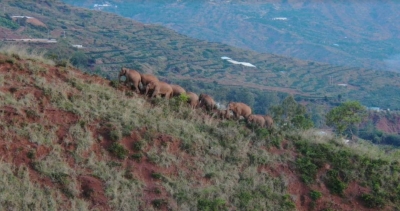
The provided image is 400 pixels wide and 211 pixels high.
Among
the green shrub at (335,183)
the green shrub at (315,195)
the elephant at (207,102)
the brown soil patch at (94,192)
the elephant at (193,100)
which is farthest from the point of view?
the elephant at (207,102)

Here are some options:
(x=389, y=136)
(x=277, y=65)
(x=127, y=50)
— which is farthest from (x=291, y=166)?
(x=277, y=65)

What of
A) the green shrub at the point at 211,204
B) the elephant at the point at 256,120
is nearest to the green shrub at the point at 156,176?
the green shrub at the point at 211,204

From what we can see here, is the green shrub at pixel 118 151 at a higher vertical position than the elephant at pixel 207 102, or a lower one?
lower

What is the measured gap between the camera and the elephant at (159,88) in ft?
54.6

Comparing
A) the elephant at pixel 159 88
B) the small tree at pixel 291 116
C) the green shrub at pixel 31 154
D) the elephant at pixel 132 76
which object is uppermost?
the elephant at pixel 132 76

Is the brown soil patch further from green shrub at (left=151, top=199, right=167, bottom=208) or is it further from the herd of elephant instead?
the herd of elephant

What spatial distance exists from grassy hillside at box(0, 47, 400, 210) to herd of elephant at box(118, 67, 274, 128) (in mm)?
567

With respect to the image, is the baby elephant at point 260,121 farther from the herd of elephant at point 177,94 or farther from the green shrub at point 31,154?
the green shrub at point 31,154

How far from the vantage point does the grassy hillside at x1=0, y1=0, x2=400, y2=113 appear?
82.9 metres

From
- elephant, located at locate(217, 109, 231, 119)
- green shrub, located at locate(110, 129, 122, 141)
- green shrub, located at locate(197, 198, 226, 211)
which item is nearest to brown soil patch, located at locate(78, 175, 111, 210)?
green shrub, located at locate(110, 129, 122, 141)

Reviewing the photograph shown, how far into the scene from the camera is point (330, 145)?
16797mm

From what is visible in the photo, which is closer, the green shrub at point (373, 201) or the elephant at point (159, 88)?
the green shrub at point (373, 201)

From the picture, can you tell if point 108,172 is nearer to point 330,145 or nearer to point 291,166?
point 291,166

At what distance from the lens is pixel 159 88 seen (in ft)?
55.1
